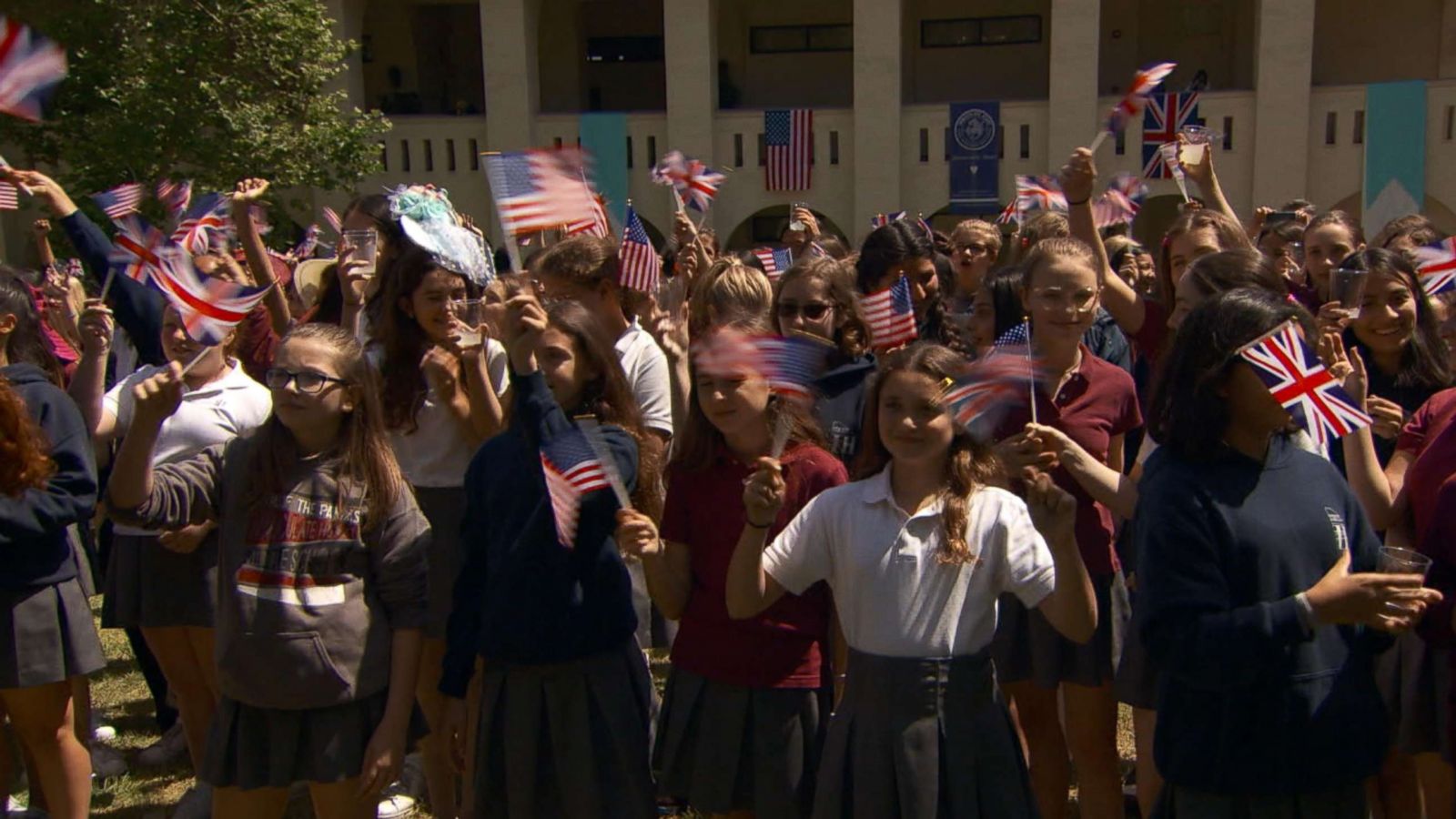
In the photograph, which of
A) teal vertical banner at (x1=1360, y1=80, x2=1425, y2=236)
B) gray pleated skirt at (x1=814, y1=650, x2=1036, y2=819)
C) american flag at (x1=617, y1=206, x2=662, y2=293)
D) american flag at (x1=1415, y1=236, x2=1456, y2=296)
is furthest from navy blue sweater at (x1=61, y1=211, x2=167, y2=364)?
teal vertical banner at (x1=1360, y1=80, x2=1425, y2=236)

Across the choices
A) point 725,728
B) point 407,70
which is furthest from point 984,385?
point 407,70

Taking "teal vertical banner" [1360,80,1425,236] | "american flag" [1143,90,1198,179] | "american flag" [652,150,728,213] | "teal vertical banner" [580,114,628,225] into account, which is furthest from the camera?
"teal vertical banner" [580,114,628,225]

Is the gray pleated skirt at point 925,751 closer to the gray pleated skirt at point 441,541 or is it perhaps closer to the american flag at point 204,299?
the gray pleated skirt at point 441,541

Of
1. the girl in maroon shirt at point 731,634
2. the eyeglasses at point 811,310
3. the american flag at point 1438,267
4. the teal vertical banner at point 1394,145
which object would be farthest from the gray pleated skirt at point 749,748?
the teal vertical banner at point 1394,145

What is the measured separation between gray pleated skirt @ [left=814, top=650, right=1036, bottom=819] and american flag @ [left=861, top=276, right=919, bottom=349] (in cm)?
149

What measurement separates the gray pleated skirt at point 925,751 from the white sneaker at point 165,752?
345 centimetres

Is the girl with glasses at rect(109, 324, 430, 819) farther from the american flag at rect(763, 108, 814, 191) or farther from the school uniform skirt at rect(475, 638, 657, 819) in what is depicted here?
the american flag at rect(763, 108, 814, 191)

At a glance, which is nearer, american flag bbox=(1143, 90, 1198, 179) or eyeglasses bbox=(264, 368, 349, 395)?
eyeglasses bbox=(264, 368, 349, 395)

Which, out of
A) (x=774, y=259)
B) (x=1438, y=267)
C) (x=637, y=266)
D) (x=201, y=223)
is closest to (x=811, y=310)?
(x=637, y=266)

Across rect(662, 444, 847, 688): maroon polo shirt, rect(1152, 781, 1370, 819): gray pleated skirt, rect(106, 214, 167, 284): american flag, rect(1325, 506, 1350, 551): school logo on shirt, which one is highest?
rect(106, 214, 167, 284): american flag

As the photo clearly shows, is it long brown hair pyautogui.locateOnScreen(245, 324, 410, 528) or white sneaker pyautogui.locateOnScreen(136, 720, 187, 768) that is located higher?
long brown hair pyautogui.locateOnScreen(245, 324, 410, 528)

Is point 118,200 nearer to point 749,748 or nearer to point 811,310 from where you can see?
point 811,310

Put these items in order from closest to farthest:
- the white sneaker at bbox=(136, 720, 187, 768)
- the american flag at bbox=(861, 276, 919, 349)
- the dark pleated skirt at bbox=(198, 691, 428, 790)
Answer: the dark pleated skirt at bbox=(198, 691, 428, 790) < the american flag at bbox=(861, 276, 919, 349) < the white sneaker at bbox=(136, 720, 187, 768)

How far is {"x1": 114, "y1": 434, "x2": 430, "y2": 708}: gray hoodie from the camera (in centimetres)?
316
